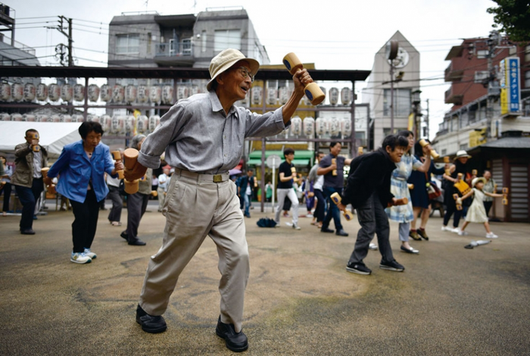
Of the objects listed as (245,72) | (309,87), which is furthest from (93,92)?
(309,87)

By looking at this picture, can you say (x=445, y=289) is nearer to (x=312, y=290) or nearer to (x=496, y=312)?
(x=496, y=312)

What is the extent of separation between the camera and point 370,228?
4.49 metres

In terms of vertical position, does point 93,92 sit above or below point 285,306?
above

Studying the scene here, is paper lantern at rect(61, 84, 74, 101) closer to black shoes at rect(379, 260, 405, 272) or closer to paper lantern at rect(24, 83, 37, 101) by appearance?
paper lantern at rect(24, 83, 37, 101)

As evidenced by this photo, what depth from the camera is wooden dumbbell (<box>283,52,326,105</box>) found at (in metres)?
2.24

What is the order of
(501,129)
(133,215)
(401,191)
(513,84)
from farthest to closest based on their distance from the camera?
(501,129), (513,84), (133,215), (401,191)

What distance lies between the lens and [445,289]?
3.80m

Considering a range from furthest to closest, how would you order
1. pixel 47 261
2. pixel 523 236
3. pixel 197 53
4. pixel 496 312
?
1. pixel 197 53
2. pixel 523 236
3. pixel 47 261
4. pixel 496 312

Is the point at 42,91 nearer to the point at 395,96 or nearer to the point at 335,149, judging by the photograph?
the point at 335,149

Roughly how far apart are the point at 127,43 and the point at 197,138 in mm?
31347

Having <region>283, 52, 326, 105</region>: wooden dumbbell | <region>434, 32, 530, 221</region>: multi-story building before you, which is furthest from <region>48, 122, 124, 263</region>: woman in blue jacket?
<region>434, 32, 530, 221</region>: multi-story building

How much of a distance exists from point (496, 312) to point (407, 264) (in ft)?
6.22

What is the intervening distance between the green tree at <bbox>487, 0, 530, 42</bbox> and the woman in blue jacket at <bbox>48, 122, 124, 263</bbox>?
22.4 ft

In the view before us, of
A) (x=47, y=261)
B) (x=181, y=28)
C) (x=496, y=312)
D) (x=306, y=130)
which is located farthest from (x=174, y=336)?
(x=181, y=28)
